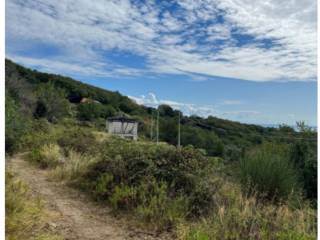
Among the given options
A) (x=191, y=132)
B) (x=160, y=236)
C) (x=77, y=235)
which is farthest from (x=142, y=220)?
(x=191, y=132)

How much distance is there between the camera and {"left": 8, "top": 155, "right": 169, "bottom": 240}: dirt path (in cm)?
388

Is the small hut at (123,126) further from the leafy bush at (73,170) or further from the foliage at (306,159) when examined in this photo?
the leafy bush at (73,170)

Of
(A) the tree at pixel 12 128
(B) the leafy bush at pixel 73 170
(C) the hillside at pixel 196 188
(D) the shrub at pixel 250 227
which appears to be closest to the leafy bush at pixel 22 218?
(C) the hillside at pixel 196 188

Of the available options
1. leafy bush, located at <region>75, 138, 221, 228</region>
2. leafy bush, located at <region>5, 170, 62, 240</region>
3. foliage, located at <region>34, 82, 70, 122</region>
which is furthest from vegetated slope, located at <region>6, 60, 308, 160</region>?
leafy bush, located at <region>5, 170, 62, 240</region>

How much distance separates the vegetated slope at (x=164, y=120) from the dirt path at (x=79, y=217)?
423 cm

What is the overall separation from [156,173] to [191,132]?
1738cm

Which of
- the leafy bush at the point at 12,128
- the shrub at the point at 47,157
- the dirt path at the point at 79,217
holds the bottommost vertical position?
the dirt path at the point at 79,217

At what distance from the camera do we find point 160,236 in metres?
3.91

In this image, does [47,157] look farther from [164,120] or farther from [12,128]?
[164,120]

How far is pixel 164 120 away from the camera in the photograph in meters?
28.5

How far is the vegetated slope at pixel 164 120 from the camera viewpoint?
1529cm

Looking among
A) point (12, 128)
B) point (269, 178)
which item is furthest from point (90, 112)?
point (269, 178)
